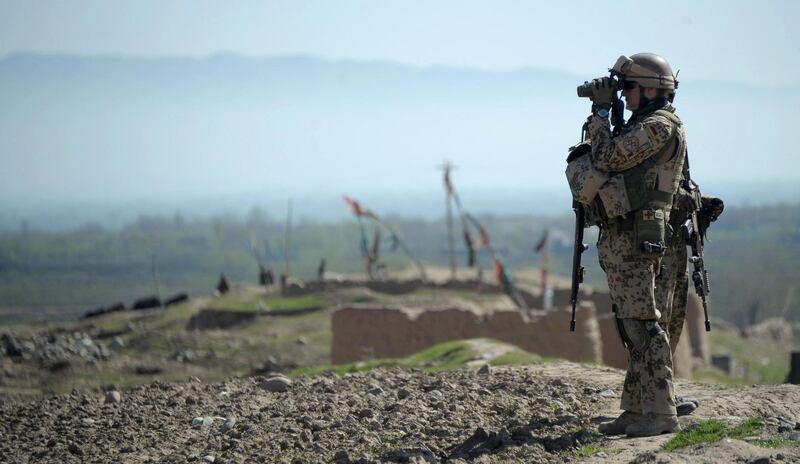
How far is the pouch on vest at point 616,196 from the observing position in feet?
28.1

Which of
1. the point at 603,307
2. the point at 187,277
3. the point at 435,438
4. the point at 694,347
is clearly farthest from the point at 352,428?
A: the point at 187,277

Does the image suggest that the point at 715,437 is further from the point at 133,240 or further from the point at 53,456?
the point at 133,240

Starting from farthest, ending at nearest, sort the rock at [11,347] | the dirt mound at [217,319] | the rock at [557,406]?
the dirt mound at [217,319] < the rock at [11,347] < the rock at [557,406]

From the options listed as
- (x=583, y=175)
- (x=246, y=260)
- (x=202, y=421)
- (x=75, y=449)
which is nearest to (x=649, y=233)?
(x=583, y=175)

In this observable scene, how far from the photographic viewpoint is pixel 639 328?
8.64 meters

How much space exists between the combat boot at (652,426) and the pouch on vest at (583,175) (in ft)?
5.21

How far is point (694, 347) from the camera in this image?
110ft

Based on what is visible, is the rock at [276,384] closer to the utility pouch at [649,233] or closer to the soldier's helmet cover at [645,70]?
the utility pouch at [649,233]

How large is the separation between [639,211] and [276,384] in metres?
4.21

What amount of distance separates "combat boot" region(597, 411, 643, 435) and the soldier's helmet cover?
7.64 feet

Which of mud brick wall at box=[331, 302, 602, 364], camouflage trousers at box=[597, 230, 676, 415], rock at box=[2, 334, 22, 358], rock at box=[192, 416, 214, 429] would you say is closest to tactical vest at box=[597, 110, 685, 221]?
camouflage trousers at box=[597, 230, 676, 415]

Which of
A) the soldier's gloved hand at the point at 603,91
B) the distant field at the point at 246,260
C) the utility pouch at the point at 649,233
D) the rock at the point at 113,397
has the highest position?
the soldier's gloved hand at the point at 603,91

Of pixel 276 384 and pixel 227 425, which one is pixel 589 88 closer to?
pixel 227 425

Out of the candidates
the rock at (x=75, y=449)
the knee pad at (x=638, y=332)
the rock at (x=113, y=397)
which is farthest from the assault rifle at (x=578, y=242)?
the rock at (x=113, y=397)
